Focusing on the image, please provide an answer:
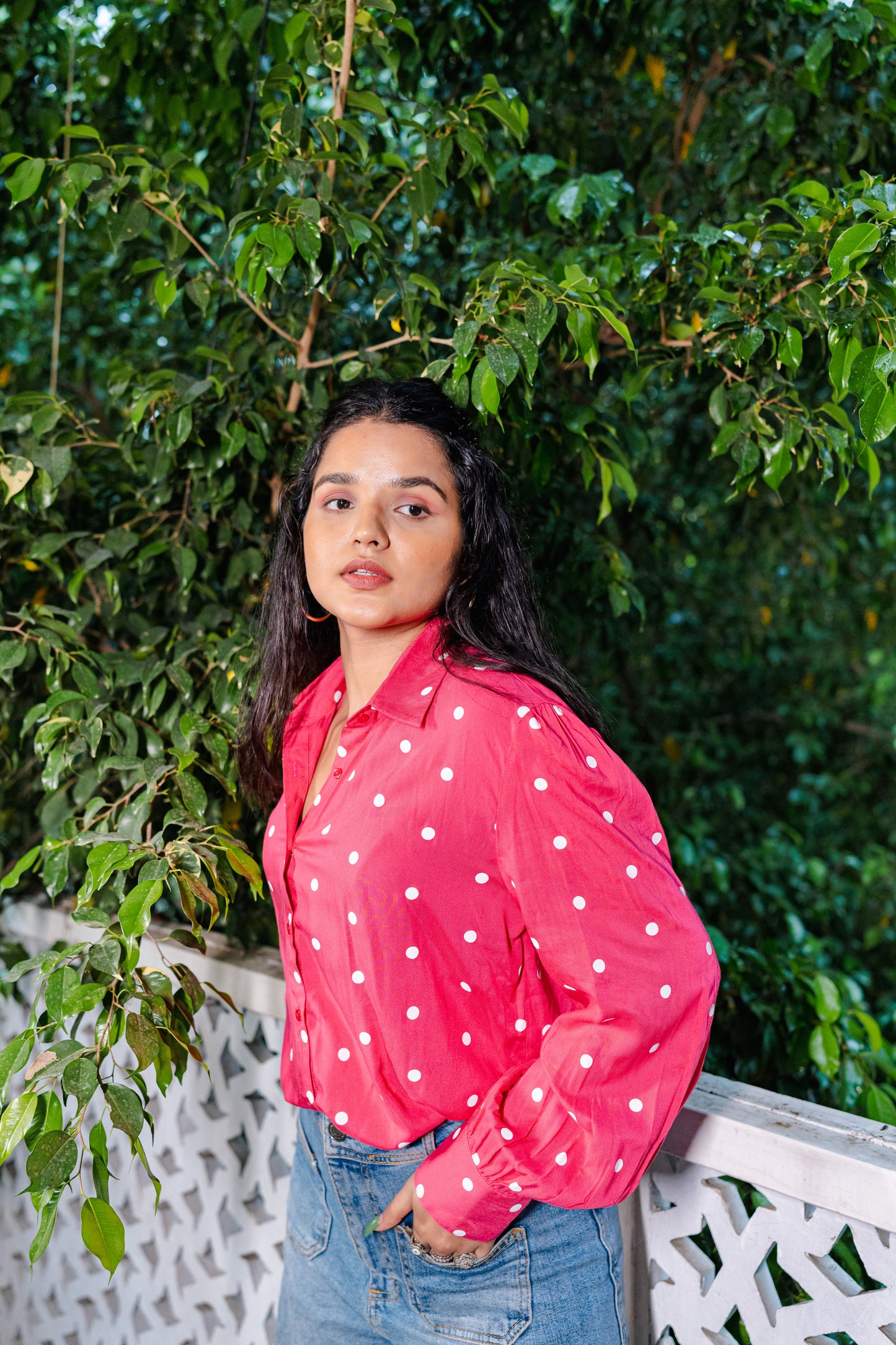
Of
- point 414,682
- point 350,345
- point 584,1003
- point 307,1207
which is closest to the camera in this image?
point 584,1003

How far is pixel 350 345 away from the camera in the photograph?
1.87m

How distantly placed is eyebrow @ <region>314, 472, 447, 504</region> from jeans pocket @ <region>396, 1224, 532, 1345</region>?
67 cm

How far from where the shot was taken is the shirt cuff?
87 centimetres

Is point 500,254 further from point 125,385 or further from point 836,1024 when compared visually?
point 836,1024

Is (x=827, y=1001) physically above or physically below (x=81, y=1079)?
below

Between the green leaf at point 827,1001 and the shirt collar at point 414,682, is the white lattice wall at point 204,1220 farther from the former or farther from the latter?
the green leaf at point 827,1001

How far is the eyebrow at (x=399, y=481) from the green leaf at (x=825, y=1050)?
39.3 inches

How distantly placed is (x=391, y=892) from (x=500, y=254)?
1.13 m

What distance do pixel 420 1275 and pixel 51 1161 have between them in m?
0.35

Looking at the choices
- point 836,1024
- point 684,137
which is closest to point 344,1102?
point 836,1024

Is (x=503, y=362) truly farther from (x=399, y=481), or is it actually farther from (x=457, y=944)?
(x=457, y=944)

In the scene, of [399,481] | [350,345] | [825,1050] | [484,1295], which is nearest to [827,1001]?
[825,1050]

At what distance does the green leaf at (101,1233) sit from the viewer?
0.93m

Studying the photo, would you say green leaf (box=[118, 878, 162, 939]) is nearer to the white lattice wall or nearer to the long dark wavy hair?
the long dark wavy hair
